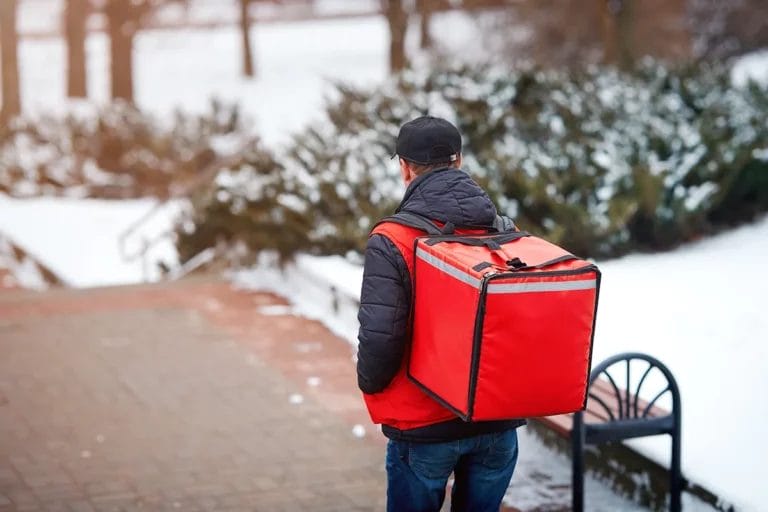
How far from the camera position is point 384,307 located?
3896 millimetres

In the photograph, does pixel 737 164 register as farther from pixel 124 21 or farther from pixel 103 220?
pixel 124 21

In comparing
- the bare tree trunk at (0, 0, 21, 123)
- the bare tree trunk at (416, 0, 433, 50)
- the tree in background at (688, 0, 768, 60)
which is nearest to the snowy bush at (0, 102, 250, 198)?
the bare tree trunk at (0, 0, 21, 123)

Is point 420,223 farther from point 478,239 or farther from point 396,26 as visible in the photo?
point 396,26

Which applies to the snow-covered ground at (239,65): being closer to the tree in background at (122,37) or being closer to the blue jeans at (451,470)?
the tree in background at (122,37)

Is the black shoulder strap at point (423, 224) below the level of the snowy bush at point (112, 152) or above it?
above

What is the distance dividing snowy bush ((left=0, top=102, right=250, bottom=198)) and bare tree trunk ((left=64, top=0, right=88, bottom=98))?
7746 millimetres

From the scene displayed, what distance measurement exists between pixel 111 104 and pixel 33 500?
63.4 feet

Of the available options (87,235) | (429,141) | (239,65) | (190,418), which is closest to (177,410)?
(190,418)

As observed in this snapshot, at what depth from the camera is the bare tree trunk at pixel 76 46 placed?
99.0 ft

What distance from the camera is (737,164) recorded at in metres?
10.8

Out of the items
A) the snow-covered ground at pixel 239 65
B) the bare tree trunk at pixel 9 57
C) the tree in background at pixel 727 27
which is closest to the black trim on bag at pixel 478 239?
the snow-covered ground at pixel 239 65

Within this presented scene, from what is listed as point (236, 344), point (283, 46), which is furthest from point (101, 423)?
point (283, 46)

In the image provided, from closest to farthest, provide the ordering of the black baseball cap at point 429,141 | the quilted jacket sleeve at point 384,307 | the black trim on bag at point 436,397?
the black trim on bag at point 436,397
the quilted jacket sleeve at point 384,307
the black baseball cap at point 429,141

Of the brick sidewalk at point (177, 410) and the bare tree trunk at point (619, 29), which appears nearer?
the brick sidewalk at point (177, 410)
